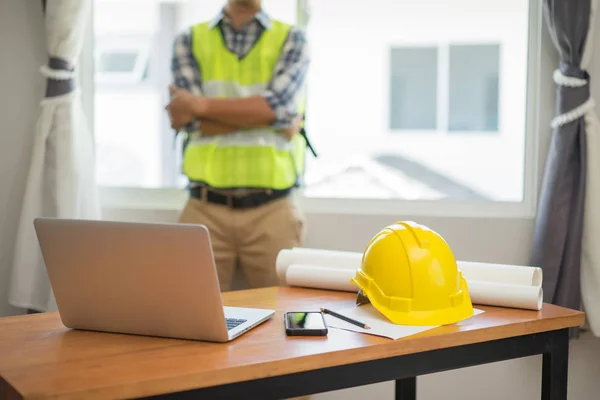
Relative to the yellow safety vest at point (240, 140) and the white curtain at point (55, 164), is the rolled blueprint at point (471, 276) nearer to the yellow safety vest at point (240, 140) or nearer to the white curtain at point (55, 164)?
the yellow safety vest at point (240, 140)

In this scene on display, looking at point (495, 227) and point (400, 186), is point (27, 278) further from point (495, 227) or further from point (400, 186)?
point (495, 227)

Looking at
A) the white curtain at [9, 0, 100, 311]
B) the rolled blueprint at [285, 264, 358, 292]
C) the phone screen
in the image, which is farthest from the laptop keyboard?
the white curtain at [9, 0, 100, 311]

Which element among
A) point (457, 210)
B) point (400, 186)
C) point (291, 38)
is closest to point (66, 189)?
point (291, 38)

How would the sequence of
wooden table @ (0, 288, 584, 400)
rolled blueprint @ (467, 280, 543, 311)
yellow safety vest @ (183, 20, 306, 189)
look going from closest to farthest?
1. wooden table @ (0, 288, 584, 400)
2. rolled blueprint @ (467, 280, 543, 311)
3. yellow safety vest @ (183, 20, 306, 189)

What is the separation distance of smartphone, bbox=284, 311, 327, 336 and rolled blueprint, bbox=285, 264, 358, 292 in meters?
0.28

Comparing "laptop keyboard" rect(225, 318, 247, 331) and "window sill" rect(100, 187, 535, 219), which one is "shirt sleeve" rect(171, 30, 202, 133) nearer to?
"window sill" rect(100, 187, 535, 219)

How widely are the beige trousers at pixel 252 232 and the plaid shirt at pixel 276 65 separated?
0.33 m

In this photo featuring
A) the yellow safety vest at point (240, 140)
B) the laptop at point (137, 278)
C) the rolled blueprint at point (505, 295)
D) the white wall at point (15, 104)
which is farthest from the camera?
the white wall at point (15, 104)

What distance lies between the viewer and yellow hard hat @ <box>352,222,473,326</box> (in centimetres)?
161

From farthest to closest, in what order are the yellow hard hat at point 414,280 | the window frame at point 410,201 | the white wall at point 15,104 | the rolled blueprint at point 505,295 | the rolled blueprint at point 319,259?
the white wall at point 15,104 < the window frame at point 410,201 < the rolled blueprint at point 319,259 < the rolled blueprint at point 505,295 < the yellow hard hat at point 414,280

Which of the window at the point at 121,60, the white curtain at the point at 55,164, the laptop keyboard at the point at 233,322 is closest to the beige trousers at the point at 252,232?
the white curtain at the point at 55,164

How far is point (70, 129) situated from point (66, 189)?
260 mm

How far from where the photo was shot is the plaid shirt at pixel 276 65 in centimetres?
272

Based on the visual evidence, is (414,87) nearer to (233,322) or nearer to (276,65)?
(276,65)
